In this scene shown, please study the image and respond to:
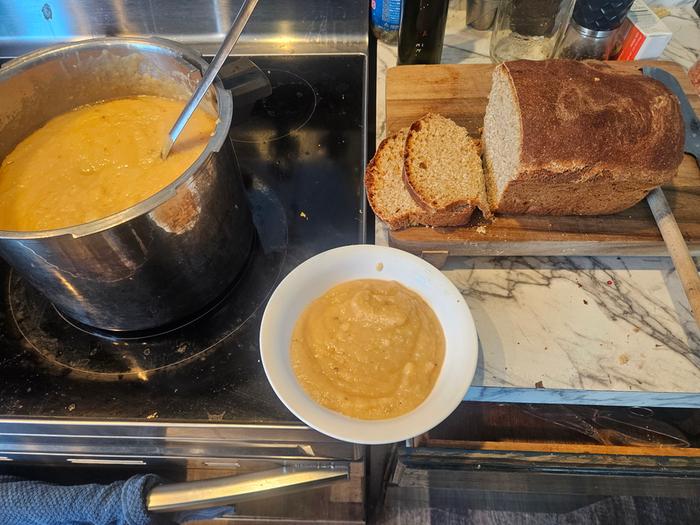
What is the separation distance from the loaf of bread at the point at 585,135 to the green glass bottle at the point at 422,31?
0.31 meters

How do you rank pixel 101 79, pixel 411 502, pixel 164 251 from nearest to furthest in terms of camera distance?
1. pixel 164 251
2. pixel 101 79
3. pixel 411 502

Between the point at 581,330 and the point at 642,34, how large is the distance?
0.76 meters

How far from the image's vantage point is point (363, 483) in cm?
118

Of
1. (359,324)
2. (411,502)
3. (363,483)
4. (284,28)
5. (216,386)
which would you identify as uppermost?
(284,28)

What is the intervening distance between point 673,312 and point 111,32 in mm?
1524

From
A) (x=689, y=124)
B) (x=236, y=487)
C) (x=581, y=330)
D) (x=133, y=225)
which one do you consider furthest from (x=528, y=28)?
(x=236, y=487)

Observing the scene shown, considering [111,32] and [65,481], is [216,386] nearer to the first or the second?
[65,481]

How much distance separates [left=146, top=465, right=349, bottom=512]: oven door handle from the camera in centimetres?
92

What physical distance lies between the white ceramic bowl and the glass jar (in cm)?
75

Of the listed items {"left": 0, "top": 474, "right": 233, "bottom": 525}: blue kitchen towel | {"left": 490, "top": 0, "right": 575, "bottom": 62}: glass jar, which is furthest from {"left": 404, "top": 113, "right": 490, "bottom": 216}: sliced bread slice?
{"left": 0, "top": 474, "right": 233, "bottom": 525}: blue kitchen towel

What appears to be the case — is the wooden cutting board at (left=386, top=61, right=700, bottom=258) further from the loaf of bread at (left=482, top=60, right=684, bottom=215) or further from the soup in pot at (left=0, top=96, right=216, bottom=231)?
the soup in pot at (left=0, top=96, right=216, bottom=231)

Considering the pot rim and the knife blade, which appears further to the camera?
the knife blade

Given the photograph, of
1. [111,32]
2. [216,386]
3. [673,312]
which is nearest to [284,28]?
[111,32]

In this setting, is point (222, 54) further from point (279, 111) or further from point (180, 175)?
point (279, 111)
